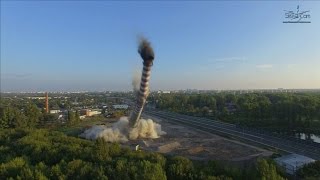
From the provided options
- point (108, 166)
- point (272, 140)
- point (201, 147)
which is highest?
point (108, 166)

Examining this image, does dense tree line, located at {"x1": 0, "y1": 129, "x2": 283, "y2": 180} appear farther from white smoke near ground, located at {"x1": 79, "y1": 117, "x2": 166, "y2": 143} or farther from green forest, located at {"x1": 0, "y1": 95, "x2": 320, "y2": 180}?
white smoke near ground, located at {"x1": 79, "y1": 117, "x2": 166, "y2": 143}

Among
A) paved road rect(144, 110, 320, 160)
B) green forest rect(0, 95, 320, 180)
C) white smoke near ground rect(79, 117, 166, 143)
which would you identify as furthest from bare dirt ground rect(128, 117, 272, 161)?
green forest rect(0, 95, 320, 180)

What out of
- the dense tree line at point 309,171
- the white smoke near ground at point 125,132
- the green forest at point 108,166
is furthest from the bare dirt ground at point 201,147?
the dense tree line at point 309,171

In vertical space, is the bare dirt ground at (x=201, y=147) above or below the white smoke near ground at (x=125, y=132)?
below

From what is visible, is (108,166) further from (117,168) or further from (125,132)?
(125,132)

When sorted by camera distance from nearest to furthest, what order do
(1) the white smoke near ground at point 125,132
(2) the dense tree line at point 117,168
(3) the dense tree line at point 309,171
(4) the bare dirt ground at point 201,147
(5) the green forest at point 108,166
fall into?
(2) the dense tree line at point 117,168
(5) the green forest at point 108,166
(3) the dense tree line at point 309,171
(4) the bare dirt ground at point 201,147
(1) the white smoke near ground at point 125,132

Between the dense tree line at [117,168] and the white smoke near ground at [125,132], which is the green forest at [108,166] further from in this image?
the white smoke near ground at [125,132]

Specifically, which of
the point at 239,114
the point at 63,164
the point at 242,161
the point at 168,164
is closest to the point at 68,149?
the point at 63,164

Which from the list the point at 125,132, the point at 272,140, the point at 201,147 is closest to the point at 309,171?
the point at 201,147
